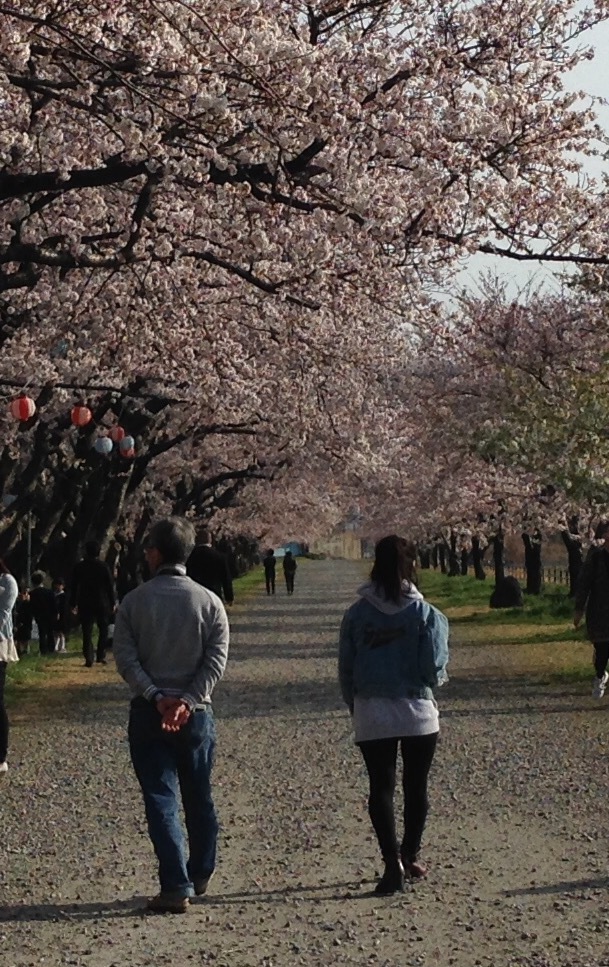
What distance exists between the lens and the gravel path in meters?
6.75

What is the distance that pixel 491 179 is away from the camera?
41.5 ft

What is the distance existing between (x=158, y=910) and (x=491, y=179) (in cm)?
705

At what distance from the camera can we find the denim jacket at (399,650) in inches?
311

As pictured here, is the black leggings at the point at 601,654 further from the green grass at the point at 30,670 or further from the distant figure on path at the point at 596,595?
the green grass at the point at 30,670

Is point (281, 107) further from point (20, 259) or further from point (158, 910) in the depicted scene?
point (158, 910)

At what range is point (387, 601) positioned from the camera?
7961 millimetres

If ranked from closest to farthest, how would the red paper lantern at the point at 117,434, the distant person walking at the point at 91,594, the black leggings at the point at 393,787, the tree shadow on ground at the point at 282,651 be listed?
the black leggings at the point at 393,787
the distant person walking at the point at 91,594
the red paper lantern at the point at 117,434
the tree shadow on ground at the point at 282,651

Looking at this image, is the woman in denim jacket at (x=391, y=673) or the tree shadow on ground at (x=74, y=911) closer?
the tree shadow on ground at (x=74, y=911)

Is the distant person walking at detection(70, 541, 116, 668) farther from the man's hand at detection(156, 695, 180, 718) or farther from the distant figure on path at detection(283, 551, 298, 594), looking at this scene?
the distant figure on path at detection(283, 551, 298, 594)

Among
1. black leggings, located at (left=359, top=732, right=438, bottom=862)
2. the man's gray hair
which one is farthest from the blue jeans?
black leggings, located at (left=359, top=732, right=438, bottom=862)

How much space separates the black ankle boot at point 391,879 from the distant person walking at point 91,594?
1645 centimetres

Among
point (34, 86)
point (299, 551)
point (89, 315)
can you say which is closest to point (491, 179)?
point (34, 86)

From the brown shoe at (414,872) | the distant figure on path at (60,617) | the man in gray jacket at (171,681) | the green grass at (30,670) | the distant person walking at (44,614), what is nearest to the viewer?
the man in gray jacket at (171,681)

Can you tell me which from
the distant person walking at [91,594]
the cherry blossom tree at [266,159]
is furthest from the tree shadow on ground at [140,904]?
the distant person walking at [91,594]
